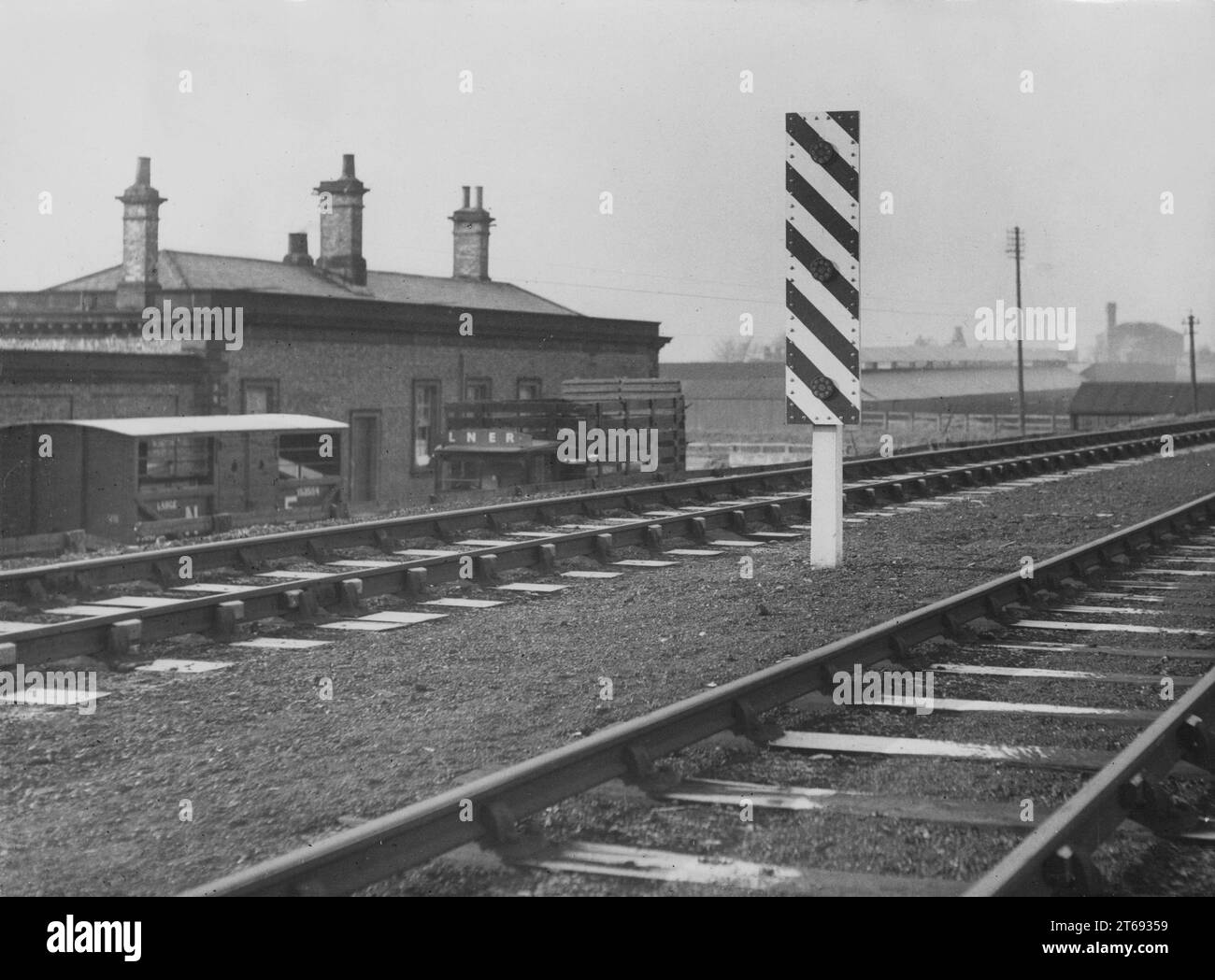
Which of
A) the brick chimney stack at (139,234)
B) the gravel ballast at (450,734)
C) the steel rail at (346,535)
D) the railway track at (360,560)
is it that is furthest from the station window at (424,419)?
the gravel ballast at (450,734)

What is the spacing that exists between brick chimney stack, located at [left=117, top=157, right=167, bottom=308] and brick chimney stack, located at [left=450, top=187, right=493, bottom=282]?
37.7 ft

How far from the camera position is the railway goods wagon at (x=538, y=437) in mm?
27688

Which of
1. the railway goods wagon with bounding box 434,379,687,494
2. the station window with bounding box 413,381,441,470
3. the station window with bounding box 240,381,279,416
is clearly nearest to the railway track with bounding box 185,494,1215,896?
the railway goods wagon with bounding box 434,379,687,494

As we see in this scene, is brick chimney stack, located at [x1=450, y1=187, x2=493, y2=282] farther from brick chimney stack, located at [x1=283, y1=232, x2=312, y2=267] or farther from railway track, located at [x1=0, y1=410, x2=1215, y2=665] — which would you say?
railway track, located at [x1=0, y1=410, x2=1215, y2=665]

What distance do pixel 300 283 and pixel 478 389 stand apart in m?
4.80

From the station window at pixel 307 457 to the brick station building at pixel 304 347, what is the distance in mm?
965

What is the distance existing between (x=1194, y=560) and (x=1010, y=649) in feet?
16.9

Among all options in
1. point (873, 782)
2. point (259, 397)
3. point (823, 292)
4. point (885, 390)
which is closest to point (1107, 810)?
point (873, 782)

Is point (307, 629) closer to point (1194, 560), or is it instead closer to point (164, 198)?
point (1194, 560)

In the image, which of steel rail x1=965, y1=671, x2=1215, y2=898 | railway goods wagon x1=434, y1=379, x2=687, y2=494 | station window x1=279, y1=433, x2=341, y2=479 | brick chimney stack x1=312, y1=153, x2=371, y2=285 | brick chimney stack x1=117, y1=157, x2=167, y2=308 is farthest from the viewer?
brick chimney stack x1=312, y1=153, x2=371, y2=285

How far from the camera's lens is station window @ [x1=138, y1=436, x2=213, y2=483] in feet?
65.1
